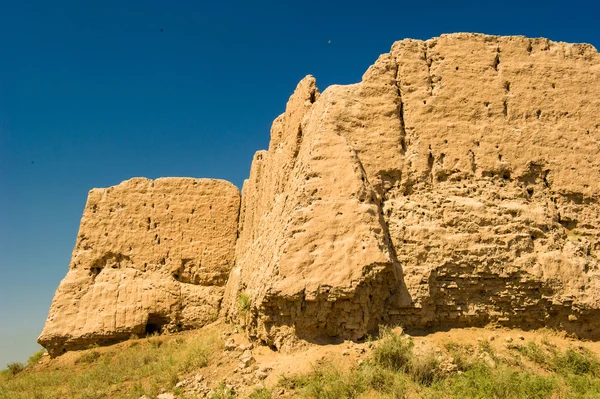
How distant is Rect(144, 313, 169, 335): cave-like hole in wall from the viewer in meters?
12.0

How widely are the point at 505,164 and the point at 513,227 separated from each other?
3.71 feet

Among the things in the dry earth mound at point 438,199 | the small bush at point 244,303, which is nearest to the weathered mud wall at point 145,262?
the dry earth mound at point 438,199

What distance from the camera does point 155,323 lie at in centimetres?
1219

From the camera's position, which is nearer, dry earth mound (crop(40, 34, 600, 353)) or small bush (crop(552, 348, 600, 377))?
small bush (crop(552, 348, 600, 377))

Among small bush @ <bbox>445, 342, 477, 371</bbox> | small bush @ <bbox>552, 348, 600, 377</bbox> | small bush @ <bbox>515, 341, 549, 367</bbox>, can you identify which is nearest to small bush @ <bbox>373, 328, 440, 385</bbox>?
small bush @ <bbox>445, 342, 477, 371</bbox>

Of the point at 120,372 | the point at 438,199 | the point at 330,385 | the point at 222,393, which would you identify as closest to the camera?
the point at 330,385

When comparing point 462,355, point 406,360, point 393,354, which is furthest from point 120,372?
point 462,355

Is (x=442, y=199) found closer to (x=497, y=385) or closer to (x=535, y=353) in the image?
(x=535, y=353)

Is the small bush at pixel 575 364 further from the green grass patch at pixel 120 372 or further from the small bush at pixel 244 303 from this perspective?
the green grass patch at pixel 120 372

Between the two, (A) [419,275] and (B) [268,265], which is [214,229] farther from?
(A) [419,275]

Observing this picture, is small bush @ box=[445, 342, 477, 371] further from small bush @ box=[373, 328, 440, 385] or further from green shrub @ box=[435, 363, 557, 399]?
small bush @ box=[373, 328, 440, 385]

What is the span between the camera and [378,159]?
8883mm

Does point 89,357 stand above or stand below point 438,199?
below

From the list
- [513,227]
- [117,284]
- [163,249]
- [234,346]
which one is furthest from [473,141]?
[117,284]
